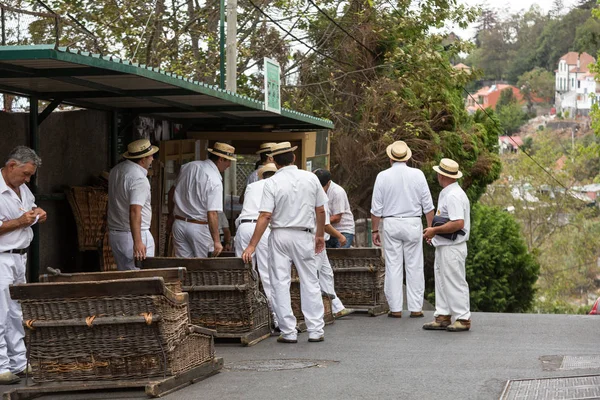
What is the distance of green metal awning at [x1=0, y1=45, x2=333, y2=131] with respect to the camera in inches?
343

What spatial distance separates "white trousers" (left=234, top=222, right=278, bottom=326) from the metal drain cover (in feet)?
6.24

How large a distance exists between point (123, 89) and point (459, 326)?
4.50 metres

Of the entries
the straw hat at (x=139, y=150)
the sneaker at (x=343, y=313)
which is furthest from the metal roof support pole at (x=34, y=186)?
the sneaker at (x=343, y=313)

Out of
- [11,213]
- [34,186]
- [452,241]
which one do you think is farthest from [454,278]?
[11,213]

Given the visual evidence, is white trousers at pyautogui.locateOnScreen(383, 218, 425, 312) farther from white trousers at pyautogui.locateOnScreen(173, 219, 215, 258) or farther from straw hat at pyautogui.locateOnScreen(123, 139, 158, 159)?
straw hat at pyautogui.locateOnScreen(123, 139, 158, 159)

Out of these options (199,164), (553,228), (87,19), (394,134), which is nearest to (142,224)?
(199,164)

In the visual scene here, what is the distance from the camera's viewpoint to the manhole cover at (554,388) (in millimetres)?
8273

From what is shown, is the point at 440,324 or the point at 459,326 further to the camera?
the point at 440,324

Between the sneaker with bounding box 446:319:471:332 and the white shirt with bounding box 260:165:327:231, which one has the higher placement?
the white shirt with bounding box 260:165:327:231

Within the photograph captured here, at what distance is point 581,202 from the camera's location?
243ft

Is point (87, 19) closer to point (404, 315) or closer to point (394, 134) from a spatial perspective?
point (394, 134)

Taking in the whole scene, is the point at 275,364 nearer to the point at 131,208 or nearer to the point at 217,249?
the point at 131,208

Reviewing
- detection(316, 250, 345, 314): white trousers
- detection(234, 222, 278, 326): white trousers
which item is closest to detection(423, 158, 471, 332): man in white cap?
detection(316, 250, 345, 314): white trousers

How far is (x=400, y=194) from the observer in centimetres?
1393
